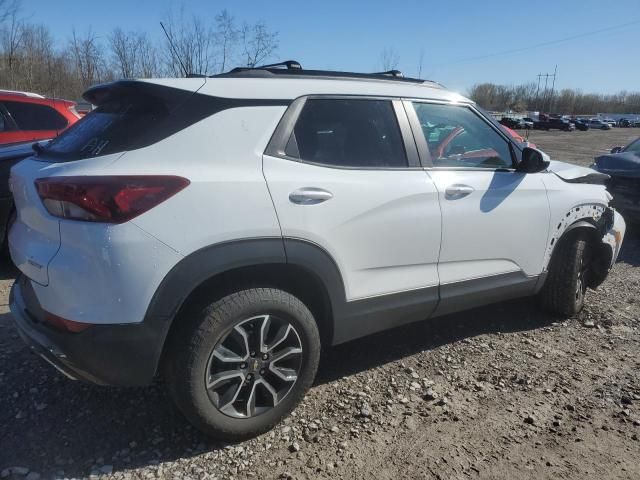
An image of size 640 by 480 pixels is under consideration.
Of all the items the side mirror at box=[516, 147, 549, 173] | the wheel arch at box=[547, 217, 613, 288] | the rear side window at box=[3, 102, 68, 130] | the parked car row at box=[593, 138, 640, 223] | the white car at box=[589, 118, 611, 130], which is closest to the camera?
the side mirror at box=[516, 147, 549, 173]

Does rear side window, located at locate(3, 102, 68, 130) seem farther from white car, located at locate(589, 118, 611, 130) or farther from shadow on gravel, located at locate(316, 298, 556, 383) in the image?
white car, located at locate(589, 118, 611, 130)

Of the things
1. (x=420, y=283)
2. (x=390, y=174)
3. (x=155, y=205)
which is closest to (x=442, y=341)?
(x=420, y=283)

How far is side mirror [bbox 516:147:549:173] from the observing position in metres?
3.43

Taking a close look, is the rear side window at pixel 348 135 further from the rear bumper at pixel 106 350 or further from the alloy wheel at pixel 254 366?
the rear bumper at pixel 106 350

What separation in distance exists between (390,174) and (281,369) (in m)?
1.23

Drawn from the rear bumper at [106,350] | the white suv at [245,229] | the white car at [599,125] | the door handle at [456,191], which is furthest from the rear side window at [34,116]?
the white car at [599,125]

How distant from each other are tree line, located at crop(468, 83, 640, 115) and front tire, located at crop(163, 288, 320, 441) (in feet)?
379

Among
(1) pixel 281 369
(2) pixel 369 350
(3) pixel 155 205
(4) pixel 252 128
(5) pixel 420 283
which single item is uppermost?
(4) pixel 252 128

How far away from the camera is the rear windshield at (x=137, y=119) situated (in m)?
2.23

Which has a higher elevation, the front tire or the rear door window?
the rear door window

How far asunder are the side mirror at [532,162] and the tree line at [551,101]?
113894 millimetres

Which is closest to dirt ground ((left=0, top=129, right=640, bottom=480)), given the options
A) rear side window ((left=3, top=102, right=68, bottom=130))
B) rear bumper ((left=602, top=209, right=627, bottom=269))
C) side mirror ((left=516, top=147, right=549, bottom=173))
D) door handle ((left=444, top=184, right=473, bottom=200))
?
rear bumper ((left=602, top=209, right=627, bottom=269))

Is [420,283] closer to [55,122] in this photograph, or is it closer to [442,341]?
[442,341]

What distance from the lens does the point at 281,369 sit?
2570 mm
